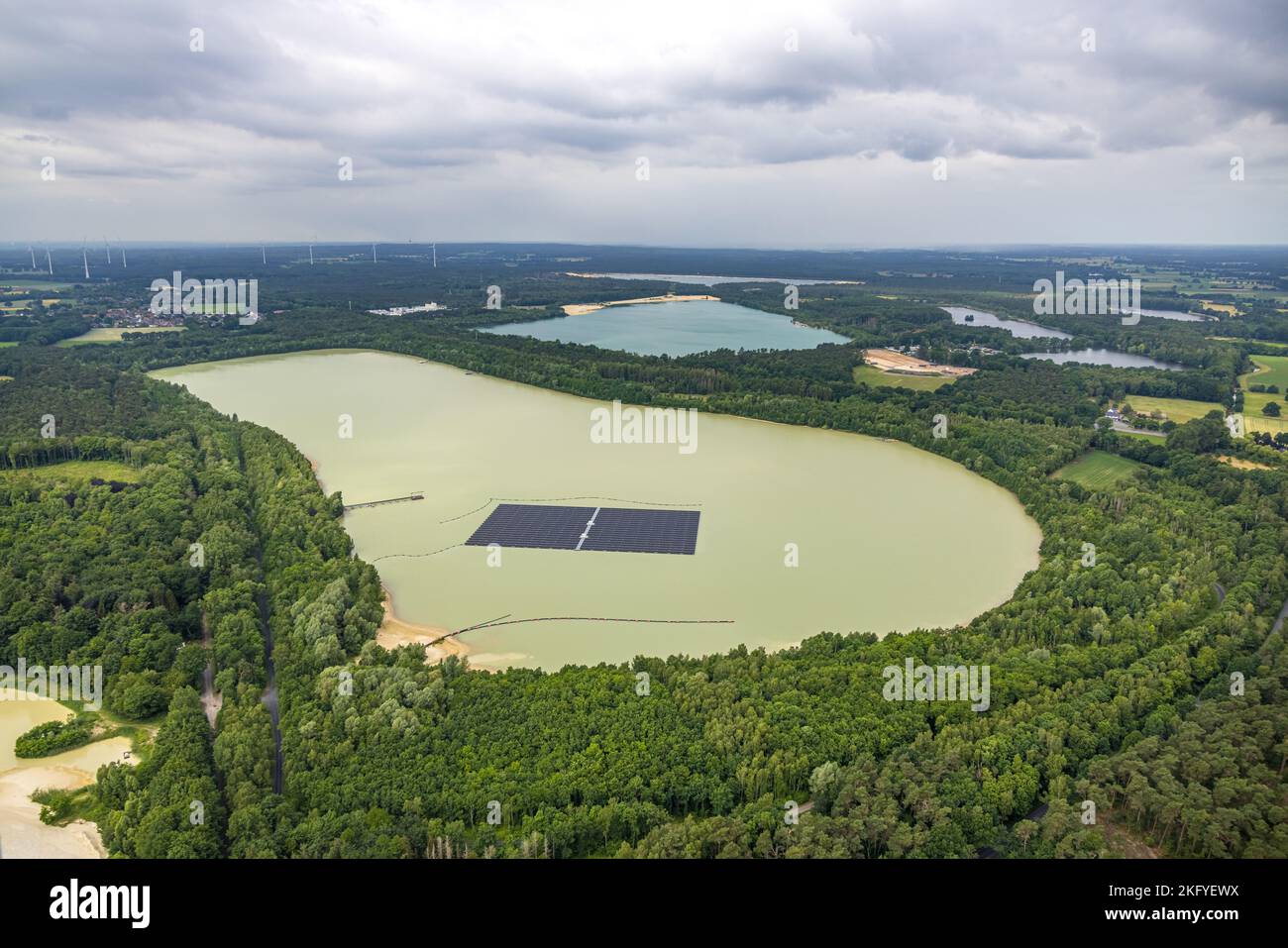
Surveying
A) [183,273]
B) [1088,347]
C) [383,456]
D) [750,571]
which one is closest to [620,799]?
[750,571]

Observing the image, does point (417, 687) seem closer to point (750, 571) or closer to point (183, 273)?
point (750, 571)

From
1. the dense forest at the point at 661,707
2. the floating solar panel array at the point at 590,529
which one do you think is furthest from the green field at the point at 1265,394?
the floating solar panel array at the point at 590,529

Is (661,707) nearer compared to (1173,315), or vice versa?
(661,707)

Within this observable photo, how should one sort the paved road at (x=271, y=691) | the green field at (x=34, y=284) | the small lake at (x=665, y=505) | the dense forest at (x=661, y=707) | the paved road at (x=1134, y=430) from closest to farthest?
the dense forest at (x=661, y=707) → the paved road at (x=271, y=691) → the small lake at (x=665, y=505) → the paved road at (x=1134, y=430) → the green field at (x=34, y=284)

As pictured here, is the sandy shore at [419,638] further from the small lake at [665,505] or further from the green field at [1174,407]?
the green field at [1174,407]

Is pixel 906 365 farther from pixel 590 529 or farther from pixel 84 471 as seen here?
pixel 84 471

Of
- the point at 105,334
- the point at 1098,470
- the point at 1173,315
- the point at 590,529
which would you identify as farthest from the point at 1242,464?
the point at 105,334
